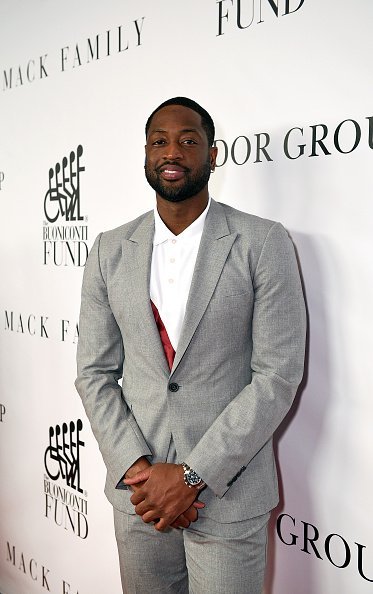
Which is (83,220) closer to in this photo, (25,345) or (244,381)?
(25,345)

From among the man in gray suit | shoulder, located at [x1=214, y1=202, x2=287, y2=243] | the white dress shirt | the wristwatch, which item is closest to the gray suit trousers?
the man in gray suit

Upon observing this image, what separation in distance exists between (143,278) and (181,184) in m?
0.23

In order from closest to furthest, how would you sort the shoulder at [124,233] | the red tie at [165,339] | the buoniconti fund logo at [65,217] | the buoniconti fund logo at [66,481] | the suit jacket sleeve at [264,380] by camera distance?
1. the suit jacket sleeve at [264,380]
2. the red tie at [165,339]
3. the shoulder at [124,233]
4. the buoniconti fund logo at [65,217]
5. the buoniconti fund logo at [66,481]

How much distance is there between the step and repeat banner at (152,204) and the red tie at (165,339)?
1.29ft

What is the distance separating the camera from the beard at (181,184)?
1.52 m

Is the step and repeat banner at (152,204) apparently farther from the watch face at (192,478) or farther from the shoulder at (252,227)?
the watch face at (192,478)

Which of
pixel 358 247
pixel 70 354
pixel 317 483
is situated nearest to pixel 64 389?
pixel 70 354

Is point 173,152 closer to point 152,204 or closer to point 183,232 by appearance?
point 183,232

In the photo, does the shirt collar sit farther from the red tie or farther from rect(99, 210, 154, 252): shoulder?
the red tie

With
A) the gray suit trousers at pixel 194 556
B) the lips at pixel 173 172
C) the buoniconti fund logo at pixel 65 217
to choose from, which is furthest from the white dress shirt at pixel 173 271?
the buoniconti fund logo at pixel 65 217

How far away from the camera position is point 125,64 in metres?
2.19

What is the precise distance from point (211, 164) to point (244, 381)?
51cm

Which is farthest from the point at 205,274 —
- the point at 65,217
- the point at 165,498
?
the point at 65,217

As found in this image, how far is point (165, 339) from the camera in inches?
61.1
